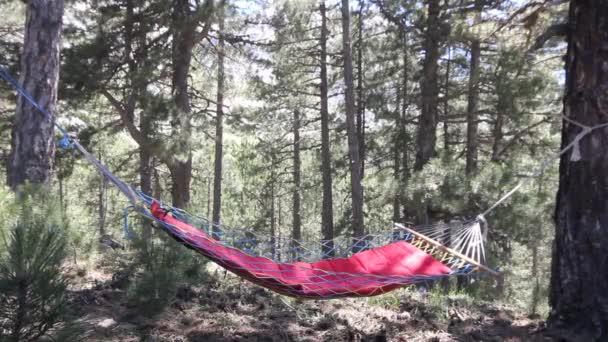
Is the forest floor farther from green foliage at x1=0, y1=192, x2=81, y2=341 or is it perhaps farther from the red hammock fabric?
green foliage at x1=0, y1=192, x2=81, y2=341

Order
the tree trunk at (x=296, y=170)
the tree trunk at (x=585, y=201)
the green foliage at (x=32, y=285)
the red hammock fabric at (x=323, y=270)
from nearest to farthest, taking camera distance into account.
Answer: the green foliage at (x=32, y=285), the red hammock fabric at (x=323, y=270), the tree trunk at (x=585, y=201), the tree trunk at (x=296, y=170)

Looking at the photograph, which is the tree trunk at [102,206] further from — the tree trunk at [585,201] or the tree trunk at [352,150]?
the tree trunk at [585,201]

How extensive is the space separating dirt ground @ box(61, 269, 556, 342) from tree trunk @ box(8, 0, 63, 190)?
2.78 ft

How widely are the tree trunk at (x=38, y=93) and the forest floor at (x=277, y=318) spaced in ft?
2.77

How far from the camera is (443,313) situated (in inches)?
125

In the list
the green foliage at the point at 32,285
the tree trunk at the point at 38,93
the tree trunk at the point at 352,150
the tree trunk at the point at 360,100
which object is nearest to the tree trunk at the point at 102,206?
the tree trunk at the point at 38,93

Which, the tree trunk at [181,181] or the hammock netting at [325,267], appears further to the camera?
the tree trunk at [181,181]

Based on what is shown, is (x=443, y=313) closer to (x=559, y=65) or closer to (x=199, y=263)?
(x=199, y=263)

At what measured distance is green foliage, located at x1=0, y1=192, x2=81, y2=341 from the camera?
137 centimetres

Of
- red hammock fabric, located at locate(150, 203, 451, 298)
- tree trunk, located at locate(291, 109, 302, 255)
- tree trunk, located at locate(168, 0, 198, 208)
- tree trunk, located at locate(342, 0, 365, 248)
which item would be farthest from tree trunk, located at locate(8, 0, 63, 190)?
tree trunk, located at locate(291, 109, 302, 255)

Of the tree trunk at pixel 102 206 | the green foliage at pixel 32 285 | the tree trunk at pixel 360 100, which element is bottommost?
the tree trunk at pixel 102 206

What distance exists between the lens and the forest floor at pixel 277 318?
2531mm

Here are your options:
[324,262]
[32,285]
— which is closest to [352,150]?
[324,262]

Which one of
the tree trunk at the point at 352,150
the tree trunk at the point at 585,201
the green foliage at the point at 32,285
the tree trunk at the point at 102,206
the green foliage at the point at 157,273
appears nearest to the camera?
the green foliage at the point at 32,285
